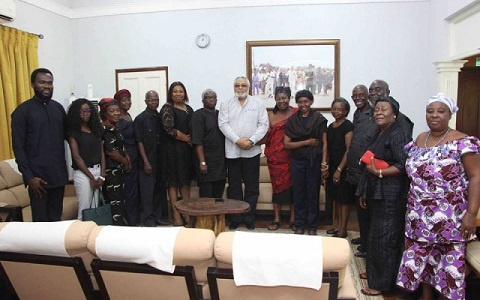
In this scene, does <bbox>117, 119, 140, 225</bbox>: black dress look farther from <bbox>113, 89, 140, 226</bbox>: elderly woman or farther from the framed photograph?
the framed photograph

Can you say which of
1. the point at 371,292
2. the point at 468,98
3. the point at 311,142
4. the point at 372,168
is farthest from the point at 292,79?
the point at 371,292

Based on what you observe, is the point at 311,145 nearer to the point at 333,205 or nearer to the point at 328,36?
the point at 333,205

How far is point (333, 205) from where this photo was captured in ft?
13.3

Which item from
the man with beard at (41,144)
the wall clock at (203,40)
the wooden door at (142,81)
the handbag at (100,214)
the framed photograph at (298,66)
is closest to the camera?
the man with beard at (41,144)

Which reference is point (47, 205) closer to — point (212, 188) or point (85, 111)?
point (85, 111)

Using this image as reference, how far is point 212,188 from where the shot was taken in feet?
12.8

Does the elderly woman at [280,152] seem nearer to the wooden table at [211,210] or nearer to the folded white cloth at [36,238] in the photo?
the wooden table at [211,210]

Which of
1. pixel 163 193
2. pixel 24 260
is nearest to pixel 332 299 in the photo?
pixel 24 260

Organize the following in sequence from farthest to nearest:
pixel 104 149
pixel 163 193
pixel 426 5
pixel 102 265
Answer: pixel 426 5 → pixel 163 193 → pixel 104 149 → pixel 102 265

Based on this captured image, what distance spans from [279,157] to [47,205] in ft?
6.74

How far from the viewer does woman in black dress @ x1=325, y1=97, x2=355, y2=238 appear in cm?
342

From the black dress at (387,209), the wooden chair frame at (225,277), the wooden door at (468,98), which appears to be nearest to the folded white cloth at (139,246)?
the wooden chair frame at (225,277)

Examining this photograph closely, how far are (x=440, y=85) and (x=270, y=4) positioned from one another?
239 centimetres

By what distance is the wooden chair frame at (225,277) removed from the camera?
1.48 meters
